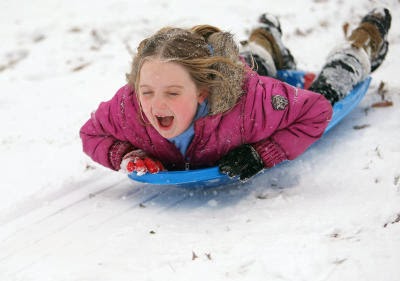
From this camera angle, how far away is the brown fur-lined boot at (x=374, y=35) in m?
3.27

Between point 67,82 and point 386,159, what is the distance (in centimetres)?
335

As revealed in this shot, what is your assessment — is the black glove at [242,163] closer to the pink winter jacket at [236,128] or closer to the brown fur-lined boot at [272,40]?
the pink winter jacket at [236,128]

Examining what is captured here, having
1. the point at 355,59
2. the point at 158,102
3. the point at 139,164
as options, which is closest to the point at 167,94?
the point at 158,102

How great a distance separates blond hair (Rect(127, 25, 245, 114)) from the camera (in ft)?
6.82

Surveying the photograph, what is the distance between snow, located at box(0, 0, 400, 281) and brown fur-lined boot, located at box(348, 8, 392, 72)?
0.31 meters

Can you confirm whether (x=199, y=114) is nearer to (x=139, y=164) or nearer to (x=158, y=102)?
(x=158, y=102)

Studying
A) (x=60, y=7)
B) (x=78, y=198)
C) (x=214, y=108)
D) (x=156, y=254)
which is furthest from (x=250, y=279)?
(x=60, y=7)

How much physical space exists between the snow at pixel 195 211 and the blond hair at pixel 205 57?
1.11 ft

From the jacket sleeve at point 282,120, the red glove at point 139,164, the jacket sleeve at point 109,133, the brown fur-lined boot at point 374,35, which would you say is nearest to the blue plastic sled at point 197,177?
the red glove at point 139,164

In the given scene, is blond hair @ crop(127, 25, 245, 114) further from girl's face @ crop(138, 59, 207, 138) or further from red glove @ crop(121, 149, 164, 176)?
red glove @ crop(121, 149, 164, 176)

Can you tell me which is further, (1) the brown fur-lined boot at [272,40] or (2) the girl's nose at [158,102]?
(1) the brown fur-lined boot at [272,40]

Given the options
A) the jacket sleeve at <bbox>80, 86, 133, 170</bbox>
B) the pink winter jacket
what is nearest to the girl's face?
the pink winter jacket

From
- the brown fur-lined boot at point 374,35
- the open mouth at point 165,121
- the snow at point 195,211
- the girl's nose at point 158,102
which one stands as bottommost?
the snow at point 195,211

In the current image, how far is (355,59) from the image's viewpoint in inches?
121
